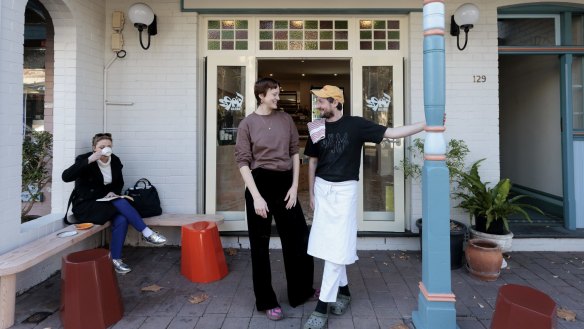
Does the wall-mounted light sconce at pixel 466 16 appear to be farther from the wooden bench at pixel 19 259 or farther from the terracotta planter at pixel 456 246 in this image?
the wooden bench at pixel 19 259

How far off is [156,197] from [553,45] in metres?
5.44

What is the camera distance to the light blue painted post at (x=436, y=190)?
271 cm

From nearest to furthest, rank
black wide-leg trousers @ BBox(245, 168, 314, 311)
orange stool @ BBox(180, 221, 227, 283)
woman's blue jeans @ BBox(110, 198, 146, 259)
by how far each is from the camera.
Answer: black wide-leg trousers @ BBox(245, 168, 314, 311)
orange stool @ BBox(180, 221, 227, 283)
woman's blue jeans @ BBox(110, 198, 146, 259)

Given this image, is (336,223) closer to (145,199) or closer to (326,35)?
(145,199)

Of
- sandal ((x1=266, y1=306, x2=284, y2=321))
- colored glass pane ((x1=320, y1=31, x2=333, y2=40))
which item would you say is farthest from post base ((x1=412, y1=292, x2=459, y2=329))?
colored glass pane ((x1=320, y1=31, x2=333, y2=40))

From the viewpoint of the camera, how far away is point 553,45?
4914 mm

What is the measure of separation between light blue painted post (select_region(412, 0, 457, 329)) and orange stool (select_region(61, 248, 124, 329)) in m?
2.40

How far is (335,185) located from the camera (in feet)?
9.34

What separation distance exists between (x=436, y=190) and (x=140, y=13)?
3838 millimetres

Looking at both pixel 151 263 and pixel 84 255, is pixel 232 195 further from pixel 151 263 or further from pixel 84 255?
pixel 84 255

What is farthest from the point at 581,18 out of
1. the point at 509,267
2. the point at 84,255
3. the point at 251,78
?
the point at 84,255

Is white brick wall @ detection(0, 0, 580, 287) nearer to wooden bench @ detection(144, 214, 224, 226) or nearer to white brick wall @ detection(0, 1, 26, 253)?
wooden bench @ detection(144, 214, 224, 226)

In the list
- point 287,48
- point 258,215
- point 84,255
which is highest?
point 287,48

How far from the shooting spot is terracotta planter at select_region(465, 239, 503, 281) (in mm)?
3785
